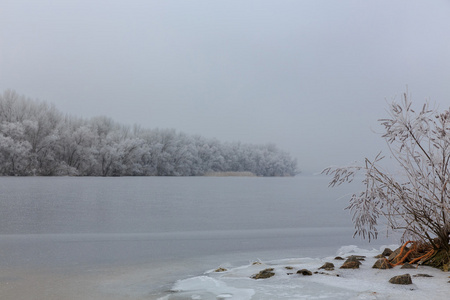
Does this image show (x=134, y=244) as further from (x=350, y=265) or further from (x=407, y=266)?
(x=407, y=266)

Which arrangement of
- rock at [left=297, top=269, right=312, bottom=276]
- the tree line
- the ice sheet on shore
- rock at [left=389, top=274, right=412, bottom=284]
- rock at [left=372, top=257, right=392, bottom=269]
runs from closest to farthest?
the ice sheet on shore
rock at [left=389, top=274, right=412, bottom=284]
rock at [left=297, top=269, right=312, bottom=276]
rock at [left=372, top=257, right=392, bottom=269]
the tree line

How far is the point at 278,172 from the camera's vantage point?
43.5 metres

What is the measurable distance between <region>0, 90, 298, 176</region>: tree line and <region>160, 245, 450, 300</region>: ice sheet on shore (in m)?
29.5

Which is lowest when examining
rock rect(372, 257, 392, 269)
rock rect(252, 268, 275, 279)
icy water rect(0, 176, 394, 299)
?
icy water rect(0, 176, 394, 299)

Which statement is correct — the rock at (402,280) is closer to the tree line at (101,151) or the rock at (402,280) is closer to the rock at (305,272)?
the rock at (305,272)

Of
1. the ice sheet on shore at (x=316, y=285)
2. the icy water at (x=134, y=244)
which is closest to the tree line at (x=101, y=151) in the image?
the icy water at (x=134, y=244)

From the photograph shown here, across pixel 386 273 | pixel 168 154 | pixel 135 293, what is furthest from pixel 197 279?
pixel 168 154

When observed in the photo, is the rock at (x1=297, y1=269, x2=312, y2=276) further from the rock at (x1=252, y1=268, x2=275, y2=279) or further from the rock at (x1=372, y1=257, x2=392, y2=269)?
the rock at (x1=372, y1=257, x2=392, y2=269)

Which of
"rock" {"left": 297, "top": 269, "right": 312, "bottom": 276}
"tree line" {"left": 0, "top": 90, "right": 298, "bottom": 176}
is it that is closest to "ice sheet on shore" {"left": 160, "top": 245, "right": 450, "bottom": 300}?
"rock" {"left": 297, "top": 269, "right": 312, "bottom": 276}

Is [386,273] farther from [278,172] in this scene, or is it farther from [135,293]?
[278,172]

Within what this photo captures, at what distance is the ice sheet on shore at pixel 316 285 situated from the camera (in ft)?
9.77

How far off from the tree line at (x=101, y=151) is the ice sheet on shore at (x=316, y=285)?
29.5 metres

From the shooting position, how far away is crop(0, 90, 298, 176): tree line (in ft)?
101

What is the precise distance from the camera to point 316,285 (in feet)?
10.8
